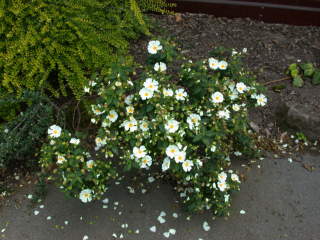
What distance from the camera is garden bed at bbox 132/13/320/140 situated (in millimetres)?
3369

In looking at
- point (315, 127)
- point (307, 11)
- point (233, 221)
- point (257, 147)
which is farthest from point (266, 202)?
point (307, 11)

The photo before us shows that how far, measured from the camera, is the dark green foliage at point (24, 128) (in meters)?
2.83

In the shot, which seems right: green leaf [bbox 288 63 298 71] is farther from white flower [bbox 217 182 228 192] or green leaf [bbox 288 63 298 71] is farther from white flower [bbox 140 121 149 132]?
white flower [bbox 140 121 149 132]

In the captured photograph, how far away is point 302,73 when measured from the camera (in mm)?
3559

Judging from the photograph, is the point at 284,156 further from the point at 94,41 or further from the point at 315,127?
the point at 94,41

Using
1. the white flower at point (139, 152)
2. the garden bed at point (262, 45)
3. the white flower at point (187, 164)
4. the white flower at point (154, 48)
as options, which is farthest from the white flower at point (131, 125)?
the garden bed at point (262, 45)

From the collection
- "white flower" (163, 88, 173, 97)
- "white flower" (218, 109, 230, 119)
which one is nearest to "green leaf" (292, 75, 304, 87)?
"white flower" (218, 109, 230, 119)

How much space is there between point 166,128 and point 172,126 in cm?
4

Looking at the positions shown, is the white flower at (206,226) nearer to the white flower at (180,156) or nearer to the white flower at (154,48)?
the white flower at (180,156)

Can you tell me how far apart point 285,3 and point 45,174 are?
2.93 metres

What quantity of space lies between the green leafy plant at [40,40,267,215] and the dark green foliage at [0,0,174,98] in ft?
2.24

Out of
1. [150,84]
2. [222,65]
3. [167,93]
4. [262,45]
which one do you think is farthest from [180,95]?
[262,45]

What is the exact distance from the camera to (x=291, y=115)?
3146 millimetres

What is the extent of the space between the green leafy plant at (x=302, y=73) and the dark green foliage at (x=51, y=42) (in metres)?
1.47
